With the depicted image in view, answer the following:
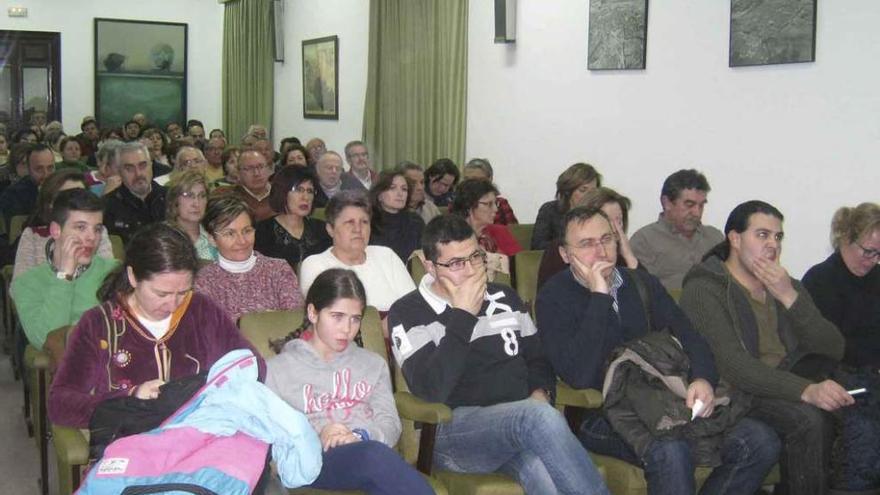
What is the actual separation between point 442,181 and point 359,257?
3.07 meters

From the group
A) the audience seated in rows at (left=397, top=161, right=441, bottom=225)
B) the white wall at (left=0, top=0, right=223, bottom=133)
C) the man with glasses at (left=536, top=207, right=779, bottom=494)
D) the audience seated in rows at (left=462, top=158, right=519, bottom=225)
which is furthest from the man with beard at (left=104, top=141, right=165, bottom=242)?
the white wall at (left=0, top=0, right=223, bottom=133)

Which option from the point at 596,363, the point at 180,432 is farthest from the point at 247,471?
the point at 596,363

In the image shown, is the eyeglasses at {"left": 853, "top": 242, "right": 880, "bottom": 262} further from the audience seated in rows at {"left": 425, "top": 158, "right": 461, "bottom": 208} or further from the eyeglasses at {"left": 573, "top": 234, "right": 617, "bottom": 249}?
the audience seated in rows at {"left": 425, "top": 158, "right": 461, "bottom": 208}

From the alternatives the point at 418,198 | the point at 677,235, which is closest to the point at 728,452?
the point at 677,235

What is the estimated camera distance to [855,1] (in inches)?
185

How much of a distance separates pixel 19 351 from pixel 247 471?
229cm

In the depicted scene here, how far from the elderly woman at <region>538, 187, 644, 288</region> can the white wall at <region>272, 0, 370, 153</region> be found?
6.10 m

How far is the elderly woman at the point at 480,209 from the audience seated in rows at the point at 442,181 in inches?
68.6

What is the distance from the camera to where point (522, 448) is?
115 inches

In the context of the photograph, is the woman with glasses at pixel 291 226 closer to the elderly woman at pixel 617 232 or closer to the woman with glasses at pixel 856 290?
the elderly woman at pixel 617 232

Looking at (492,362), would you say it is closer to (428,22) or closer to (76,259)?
(76,259)

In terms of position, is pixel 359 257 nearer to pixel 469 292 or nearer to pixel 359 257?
pixel 359 257

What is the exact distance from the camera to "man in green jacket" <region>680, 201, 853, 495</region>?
3262mm

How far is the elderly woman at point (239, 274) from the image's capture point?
3.78 metres
